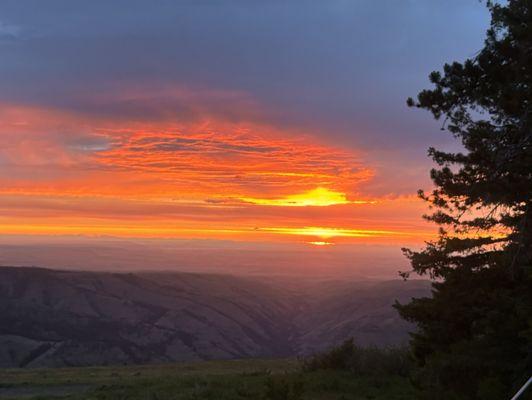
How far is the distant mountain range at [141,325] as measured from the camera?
125 meters

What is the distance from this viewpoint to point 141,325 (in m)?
152

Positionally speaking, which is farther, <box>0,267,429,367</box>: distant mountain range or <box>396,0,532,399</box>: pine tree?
<box>0,267,429,367</box>: distant mountain range

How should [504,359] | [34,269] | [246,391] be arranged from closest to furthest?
[504,359], [246,391], [34,269]

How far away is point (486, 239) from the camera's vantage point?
1448cm

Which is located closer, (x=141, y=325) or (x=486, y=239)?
(x=486, y=239)

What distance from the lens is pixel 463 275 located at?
1447cm

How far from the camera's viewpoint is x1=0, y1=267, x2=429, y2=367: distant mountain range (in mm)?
125000

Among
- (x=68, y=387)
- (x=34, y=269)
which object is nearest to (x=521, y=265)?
(x=68, y=387)

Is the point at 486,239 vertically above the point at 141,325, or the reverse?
the point at 486,239

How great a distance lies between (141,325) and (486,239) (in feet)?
489

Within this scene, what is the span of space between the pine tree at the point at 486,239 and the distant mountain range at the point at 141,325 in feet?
359

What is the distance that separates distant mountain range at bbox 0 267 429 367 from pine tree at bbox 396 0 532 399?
109m

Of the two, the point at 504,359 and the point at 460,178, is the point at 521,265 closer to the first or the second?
the point at 504,359

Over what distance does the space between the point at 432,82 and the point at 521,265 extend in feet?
17.4
